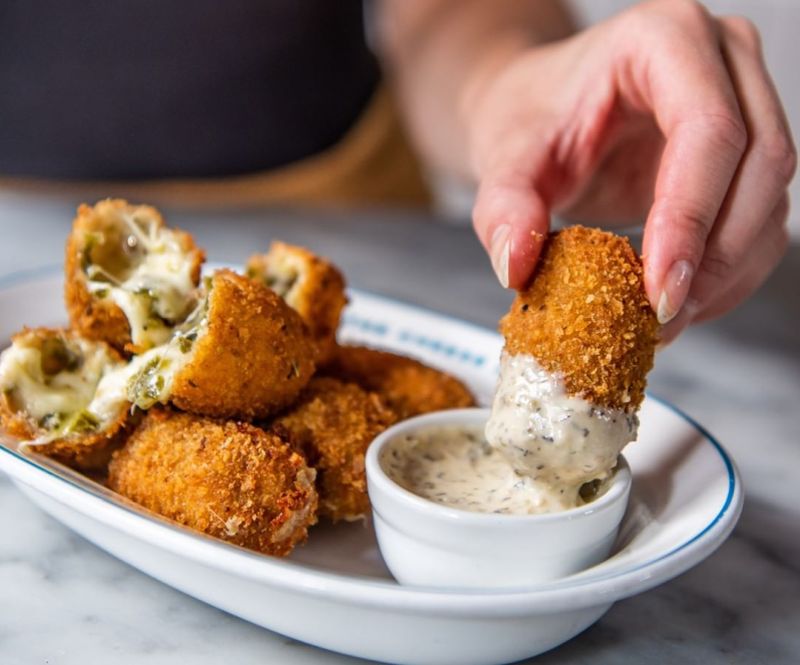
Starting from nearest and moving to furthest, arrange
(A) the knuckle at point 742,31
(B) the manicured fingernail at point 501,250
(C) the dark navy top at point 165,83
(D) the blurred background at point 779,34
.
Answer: (B) the manicured fingernail at point 501,250
(A) the knuckle at point 742,31
(C) the dark navy top at point 165,83
(D) the blurred background at point 779,34

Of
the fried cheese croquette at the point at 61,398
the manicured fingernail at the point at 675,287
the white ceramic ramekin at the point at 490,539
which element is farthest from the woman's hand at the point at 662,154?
the fried cheese croquette at the point at 61,398

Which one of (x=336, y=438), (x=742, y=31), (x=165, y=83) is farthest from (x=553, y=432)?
(x=165, y=83)

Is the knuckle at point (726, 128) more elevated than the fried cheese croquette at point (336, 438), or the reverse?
the knuckle at point (726, 128)

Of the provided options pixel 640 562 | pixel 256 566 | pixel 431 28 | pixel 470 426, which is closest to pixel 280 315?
pixel 470 426

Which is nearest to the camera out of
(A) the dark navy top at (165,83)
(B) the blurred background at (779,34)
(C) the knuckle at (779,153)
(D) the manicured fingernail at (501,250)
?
(D) the manicured fingernail at (501,250)

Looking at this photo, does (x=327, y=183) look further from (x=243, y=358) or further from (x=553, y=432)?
(x=553, y=432)

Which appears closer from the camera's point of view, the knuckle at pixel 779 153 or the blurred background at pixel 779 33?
the knuckle at pixel 779 153

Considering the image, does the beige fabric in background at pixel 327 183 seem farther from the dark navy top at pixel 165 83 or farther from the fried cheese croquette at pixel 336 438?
the fried cheese croquette at pixel 336 438

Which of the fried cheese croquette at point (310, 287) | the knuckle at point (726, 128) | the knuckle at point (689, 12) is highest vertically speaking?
the knuckle at point (689, 12)
